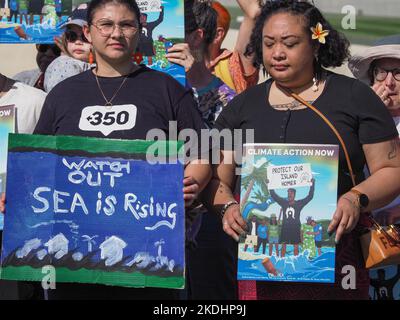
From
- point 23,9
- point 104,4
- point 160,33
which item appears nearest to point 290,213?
point 104,4

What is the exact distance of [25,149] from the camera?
4293 mm

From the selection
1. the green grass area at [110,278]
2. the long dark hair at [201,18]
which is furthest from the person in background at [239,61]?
the green grass area at [110,278]

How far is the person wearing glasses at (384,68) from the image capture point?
4992mm

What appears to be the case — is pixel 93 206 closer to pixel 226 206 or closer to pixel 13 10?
pixel 226 206

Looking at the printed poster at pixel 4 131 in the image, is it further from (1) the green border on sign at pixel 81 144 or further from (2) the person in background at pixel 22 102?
(1) the green border on sign at pixel 81 144

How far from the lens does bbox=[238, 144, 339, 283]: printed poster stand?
4.08 meters

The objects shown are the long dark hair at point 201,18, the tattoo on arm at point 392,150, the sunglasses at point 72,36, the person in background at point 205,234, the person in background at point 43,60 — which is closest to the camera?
the tattoo on arm at point 392,150

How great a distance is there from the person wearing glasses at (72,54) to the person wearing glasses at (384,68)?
1.55 metres

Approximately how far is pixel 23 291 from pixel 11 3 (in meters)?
1.65

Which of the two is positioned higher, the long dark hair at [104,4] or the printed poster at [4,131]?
the long dark hair at [104,4]

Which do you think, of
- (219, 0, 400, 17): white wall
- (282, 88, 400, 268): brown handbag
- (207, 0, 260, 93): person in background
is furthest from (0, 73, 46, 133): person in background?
(219, 0, 400, 17): white wall

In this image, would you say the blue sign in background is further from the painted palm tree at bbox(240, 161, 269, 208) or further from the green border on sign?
the painted palm tree at bbox(240, 161, 269, 208)

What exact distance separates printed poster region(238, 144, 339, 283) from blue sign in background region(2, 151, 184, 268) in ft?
1.13
